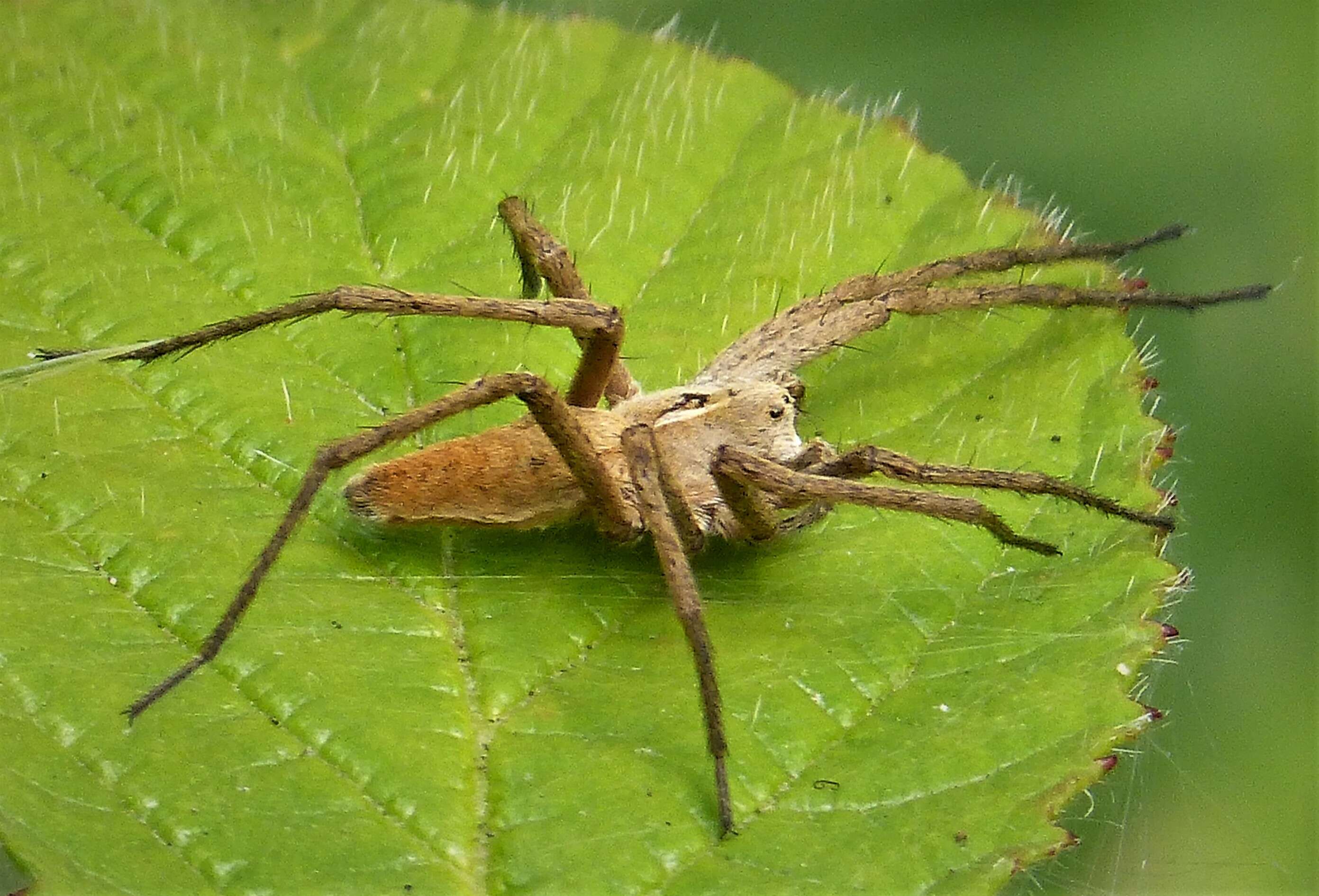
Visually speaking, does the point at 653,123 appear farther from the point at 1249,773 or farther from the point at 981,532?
the point at 1249,773

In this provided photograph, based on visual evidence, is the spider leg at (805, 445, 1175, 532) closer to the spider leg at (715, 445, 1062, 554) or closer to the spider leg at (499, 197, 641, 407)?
the spider leg at (715, 445, 1062, 554)

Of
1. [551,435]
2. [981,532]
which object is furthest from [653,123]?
[981,532]

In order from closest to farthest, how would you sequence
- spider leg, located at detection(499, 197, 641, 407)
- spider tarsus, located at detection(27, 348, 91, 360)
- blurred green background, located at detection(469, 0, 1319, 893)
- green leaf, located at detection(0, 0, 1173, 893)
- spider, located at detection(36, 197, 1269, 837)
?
green leaf, located at detection(0, 0, 1173, 893) → spider, located at detection(36, 197, 1269, 837) → spider tarsus, located at detection(27, 348, 91, 360) → spider leg, located at detection(499, 197, 641, 407) → blurred green background, located at detection(469, 0, 1319, 893)

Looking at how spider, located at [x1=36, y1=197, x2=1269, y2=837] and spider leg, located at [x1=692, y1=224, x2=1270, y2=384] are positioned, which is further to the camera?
spider leg, located at [x1=692, y1=224, x2=1270, y2=384]

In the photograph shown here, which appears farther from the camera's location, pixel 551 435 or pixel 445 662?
pixel 551 435

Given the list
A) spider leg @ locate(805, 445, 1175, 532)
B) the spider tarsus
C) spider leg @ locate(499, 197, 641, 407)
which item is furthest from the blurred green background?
the spider tarsus

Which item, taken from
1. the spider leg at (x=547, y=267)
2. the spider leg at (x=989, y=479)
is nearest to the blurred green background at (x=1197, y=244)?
the spider leg at (x=989, y=479)
